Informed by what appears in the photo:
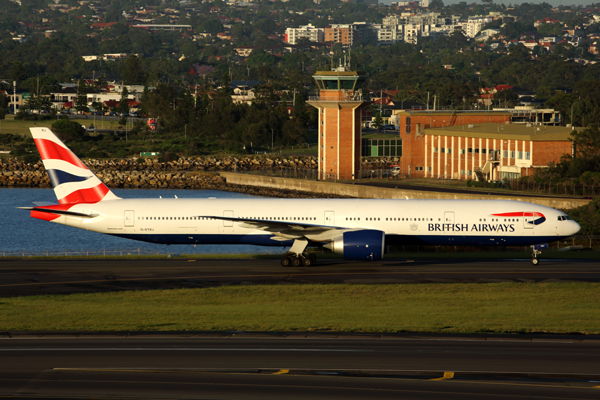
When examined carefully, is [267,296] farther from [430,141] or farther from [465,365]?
[430,141]

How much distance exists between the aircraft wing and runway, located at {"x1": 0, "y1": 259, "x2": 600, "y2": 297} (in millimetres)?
1856

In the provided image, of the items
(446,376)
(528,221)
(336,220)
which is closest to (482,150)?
(528,221)

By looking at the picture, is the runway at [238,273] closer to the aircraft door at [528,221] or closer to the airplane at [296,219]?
the airplane at [296,219]

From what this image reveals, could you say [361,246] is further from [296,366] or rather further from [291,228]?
[296,366]

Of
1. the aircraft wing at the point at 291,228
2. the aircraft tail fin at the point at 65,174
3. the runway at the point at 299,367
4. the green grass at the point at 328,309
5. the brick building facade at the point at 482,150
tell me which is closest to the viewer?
the runway at the point at 299,367

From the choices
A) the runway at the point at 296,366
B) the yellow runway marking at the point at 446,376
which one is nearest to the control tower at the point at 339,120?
the runway at the point at 296,366

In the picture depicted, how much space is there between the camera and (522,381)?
22.2 m

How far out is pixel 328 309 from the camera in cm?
3306

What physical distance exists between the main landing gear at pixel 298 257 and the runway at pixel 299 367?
16.7m

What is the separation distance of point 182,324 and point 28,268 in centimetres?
1769

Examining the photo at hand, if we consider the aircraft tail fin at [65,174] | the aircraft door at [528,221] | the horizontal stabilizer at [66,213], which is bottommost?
the aircraft door at [528,221]

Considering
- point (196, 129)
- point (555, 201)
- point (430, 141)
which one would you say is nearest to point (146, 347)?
point (555, 201)

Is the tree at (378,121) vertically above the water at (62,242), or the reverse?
the tree at (378,121)

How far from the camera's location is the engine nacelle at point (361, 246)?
42688 mm
